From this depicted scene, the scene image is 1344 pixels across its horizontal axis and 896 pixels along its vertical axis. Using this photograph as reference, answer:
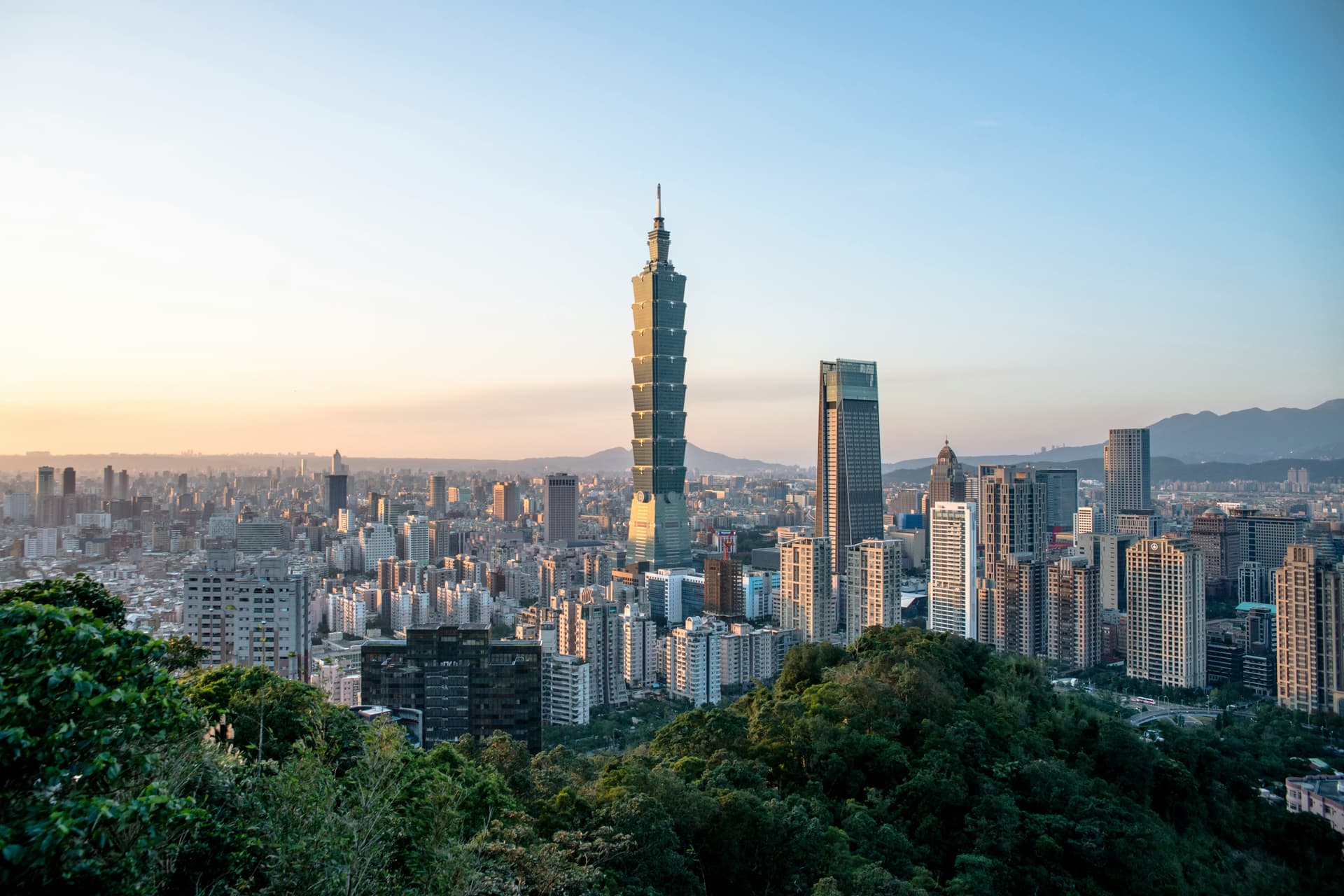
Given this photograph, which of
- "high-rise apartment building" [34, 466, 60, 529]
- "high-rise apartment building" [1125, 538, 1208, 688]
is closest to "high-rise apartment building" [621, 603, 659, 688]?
"high-rise apartment building" [1125, 538, 1208, 688]

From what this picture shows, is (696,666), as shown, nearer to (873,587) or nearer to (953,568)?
(873,587)

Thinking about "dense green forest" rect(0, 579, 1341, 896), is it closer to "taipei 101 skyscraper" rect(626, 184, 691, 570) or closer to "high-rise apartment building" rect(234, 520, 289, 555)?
"high-rise apartment building" rect(234, 520, 289, 555)

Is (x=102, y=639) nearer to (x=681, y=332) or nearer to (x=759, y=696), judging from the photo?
(x=759, y=696)

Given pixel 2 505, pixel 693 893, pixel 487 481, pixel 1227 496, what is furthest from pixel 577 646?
pixel 487 481

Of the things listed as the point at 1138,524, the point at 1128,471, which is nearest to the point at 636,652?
the point at 1138,524

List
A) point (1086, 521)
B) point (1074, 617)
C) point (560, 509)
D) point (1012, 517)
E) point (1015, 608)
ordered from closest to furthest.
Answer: point (1074, 617) → point (1015, 608) → point (1012, 517) → point (1086, 521) → point (560, 509)
